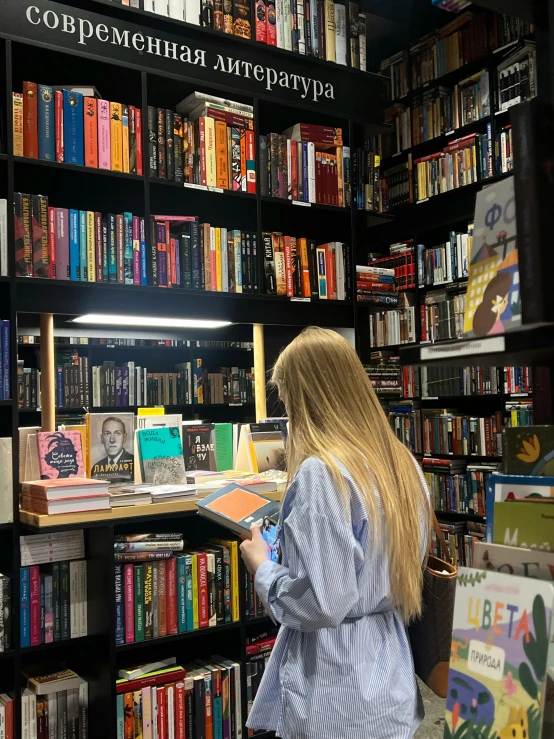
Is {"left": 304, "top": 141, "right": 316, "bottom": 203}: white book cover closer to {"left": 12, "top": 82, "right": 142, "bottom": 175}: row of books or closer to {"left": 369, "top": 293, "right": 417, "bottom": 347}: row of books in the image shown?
{"left": 12, "top": 82, "right": 142, "bottom": 175}: row of books

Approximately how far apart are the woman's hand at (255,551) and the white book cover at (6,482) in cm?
126

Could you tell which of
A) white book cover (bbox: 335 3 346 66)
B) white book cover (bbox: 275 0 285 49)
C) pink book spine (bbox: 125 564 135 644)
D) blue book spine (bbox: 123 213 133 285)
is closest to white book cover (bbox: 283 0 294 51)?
white book cover (bbox: 275 0 285 49)

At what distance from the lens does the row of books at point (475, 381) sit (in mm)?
4621

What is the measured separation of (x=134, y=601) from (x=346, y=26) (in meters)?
2.86

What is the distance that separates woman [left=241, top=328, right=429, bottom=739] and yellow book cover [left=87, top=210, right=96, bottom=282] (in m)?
1.54

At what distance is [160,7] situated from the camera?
3113 millimetres

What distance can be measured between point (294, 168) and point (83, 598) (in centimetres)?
208

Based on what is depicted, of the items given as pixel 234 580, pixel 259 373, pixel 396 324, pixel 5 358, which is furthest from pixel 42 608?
pixel 396 324

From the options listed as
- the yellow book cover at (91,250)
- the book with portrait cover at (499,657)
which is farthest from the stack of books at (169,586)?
the book with portrait cover at (499,657)

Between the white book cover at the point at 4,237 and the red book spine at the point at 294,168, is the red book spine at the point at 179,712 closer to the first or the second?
A: the white book cover at the point at 4,237

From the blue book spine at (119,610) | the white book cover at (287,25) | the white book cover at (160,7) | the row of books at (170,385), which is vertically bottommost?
the blue book spine at (119,610)

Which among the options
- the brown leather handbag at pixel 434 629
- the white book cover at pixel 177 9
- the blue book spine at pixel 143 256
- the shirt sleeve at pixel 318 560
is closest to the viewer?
the shirt sleeve at pixel 318 560

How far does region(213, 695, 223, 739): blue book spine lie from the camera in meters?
2.85

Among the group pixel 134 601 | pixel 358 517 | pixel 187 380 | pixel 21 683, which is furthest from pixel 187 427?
pixel 358 517
